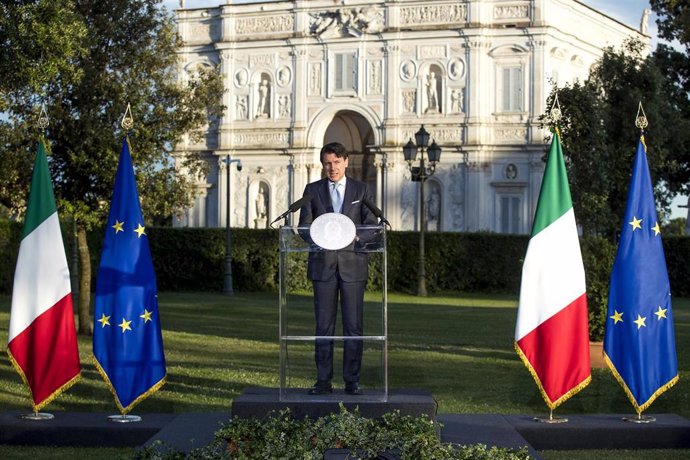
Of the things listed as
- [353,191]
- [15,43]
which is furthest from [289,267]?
[15,43]

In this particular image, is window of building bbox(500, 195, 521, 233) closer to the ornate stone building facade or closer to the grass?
the ornate stone building facade

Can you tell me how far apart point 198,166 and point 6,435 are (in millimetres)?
11973

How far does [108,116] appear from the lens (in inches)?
778

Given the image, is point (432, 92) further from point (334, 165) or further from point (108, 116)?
point (334, 165)

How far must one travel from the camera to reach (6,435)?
10438mm

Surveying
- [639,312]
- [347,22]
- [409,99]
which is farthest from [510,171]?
[639,312]

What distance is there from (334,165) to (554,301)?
2585 mm

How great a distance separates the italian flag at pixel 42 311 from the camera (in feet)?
36.3

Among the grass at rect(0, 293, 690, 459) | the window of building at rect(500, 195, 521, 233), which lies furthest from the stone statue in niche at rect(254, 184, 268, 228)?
the grass at rect(0, 293, 690, 459)

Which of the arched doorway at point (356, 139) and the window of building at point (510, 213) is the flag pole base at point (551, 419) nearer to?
the window of building at point (510, 213)

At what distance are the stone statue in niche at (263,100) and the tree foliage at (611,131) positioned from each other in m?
16.8

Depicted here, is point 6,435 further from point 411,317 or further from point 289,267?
point 411,317

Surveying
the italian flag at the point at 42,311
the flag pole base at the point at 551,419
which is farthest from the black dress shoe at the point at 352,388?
the italian flag at the point at 42,311

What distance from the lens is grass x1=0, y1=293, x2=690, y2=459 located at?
12.8 m
